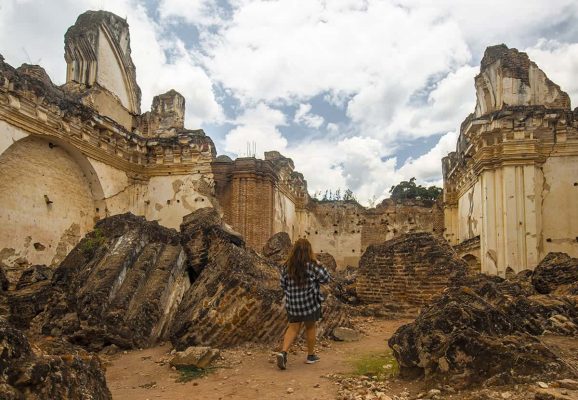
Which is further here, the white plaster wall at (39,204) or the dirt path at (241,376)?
the white plaster wall at (39,204)

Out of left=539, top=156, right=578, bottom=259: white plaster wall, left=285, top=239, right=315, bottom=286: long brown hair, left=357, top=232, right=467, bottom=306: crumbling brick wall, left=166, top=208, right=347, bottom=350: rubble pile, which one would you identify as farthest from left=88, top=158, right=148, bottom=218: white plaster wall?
left=539, top=156, right=578, bottom=259: white plaster wall

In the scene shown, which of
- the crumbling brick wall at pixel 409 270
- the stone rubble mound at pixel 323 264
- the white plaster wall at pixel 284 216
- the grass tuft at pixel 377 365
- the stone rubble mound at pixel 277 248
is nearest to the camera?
the grass tuft at pixel 377 365

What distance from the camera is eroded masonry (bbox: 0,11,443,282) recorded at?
9.38 metres

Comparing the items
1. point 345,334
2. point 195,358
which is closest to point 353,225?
point 345,334

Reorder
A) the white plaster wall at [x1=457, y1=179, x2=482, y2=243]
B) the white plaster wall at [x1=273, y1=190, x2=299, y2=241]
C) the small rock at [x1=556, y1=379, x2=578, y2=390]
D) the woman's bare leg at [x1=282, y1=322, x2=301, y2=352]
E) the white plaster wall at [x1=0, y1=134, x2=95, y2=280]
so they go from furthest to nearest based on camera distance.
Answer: the white plaster wall at [x1=273, y1=190, x2=299, y2=241], the white plaster wall at [x1=457, y1=179, x2=482, y2=243], the white plaster wall at [x1=0, y1=134, x2=95, y2=280], the woman's bare leg at [x1=282, y1=322, x2=301, y2=352], the small rock at [x1=556, y1=379, x2=578, y2=390]

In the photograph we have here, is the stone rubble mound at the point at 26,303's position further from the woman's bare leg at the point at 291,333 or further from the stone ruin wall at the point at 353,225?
the stone ruin wall at the point at 353,225

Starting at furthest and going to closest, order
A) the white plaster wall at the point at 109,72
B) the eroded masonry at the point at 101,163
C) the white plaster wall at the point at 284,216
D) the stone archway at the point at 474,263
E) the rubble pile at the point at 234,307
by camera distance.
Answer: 1. the white plaster wall at the point at 284,216
2. the white plaster wall at the point at 109,72
3. the stone archway at the point at 474,263
4. the eroded masonry at the point at 101,163
5. the rubble pile at the point at 234,307

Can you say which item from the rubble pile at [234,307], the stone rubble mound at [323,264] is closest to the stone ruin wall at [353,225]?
the stone rubble mound at [323,264]

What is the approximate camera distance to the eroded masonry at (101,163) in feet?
30.8

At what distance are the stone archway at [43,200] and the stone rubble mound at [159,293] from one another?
9.29 feet

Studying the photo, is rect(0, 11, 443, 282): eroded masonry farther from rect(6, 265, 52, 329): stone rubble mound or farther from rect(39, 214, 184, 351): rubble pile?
rect(39, 214, 184, 351): rubble pile

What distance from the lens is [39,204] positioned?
1002cm

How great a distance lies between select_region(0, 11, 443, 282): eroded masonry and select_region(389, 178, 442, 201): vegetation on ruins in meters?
16.0

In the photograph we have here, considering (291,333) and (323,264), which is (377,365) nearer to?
(291,333)
